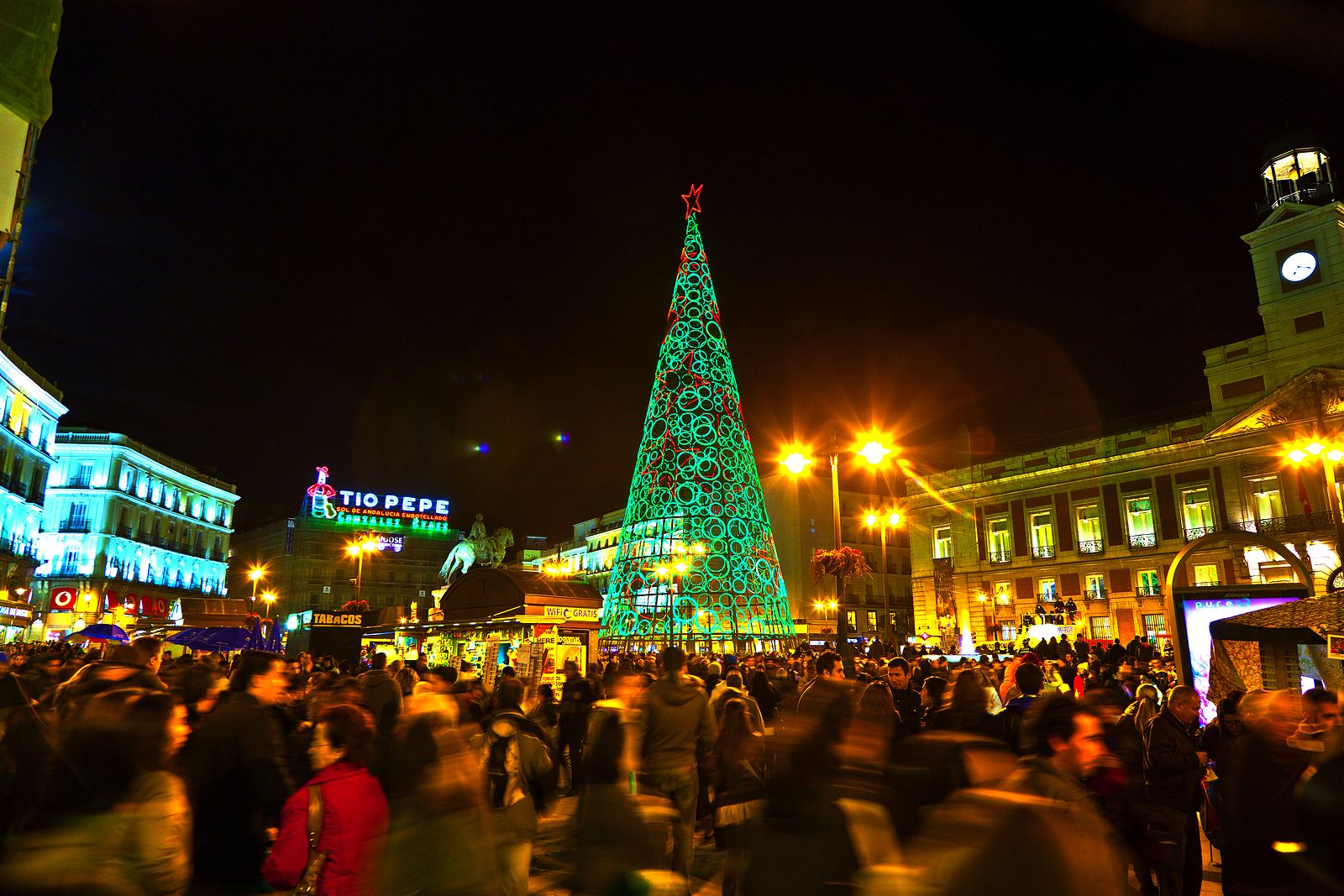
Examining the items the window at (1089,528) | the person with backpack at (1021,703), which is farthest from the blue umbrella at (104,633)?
the window at (1089,528)

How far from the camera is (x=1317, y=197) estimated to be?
35094 mm

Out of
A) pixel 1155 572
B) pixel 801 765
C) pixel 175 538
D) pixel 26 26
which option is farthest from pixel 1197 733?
pixel 175 538

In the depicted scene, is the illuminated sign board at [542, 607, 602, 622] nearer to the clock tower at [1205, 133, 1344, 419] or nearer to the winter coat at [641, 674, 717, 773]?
the winter coat at [641, 674, 717, 773]

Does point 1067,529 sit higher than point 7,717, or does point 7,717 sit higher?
point 1067,529

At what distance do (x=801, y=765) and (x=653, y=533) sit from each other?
18.3 meters

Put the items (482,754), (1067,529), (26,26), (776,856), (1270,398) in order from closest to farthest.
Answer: (776,856) → (482,754) → (26,26) → (1270,398) → (1067,529)

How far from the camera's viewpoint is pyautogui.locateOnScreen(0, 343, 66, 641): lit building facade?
130ft

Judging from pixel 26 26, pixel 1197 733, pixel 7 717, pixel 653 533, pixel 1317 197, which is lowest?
pixel 1197 733

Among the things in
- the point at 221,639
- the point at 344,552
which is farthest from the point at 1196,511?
the point at 344,552

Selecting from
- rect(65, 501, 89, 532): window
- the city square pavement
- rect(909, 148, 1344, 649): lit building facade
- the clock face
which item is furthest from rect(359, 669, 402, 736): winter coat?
rect(65, 501, 89, 532): window

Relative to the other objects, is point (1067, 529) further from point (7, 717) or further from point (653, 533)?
point (7, 717)

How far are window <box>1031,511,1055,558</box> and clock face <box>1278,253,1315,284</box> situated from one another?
14672 mm

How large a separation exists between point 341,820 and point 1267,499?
41829 millimetres

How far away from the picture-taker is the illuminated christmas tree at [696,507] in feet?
69.1
